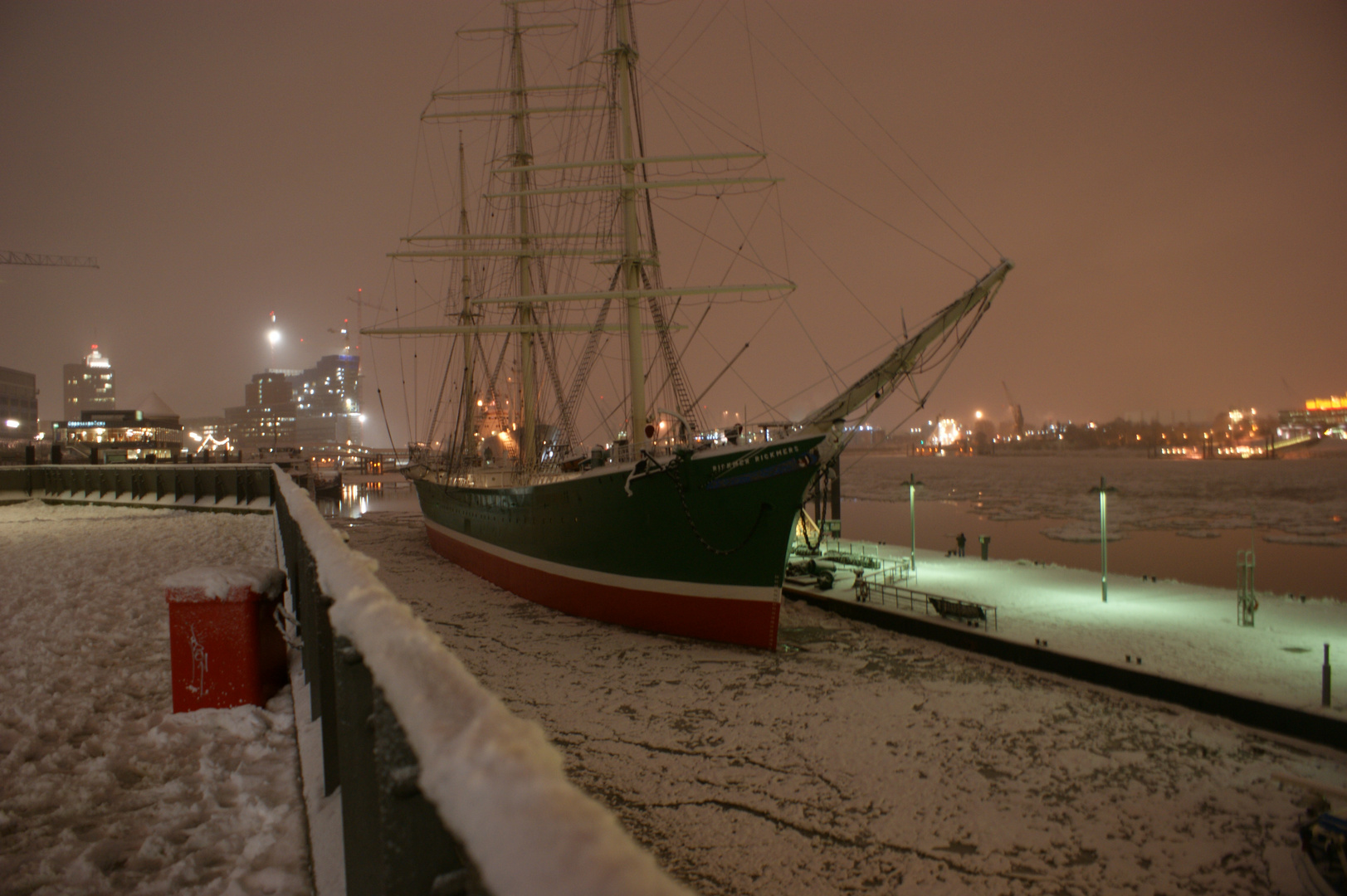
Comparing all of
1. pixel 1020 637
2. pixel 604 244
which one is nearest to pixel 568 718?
pixel 1020 637

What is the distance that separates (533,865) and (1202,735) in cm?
1231

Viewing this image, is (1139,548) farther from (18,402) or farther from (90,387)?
(90,387)

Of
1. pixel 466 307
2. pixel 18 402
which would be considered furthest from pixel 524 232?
pixel 18 402

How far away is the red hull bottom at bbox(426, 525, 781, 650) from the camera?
13.9 meters

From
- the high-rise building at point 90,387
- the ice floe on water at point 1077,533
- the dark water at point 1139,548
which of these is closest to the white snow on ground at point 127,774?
the dark water at point 1139,548

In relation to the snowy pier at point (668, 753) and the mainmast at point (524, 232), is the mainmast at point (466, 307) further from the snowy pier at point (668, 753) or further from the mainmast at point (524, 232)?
the snowy pier at point (668, 753)

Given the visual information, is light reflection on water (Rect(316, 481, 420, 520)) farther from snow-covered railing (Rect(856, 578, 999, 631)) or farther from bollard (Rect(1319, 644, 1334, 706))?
bollard (Rect(1319, 644, 1334, 706))

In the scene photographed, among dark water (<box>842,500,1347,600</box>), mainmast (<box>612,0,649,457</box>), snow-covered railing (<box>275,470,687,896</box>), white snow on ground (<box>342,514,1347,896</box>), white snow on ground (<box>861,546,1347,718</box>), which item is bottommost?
dark water (<box>842,500,1347,600</box>)

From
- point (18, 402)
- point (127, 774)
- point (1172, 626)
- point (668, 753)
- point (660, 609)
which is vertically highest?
point (18, 402)

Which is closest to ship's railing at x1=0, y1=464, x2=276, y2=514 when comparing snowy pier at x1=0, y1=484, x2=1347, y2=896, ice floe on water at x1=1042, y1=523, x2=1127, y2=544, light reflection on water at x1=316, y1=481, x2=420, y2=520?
snowy pier at x1=0, y1=484, x2=1347, y2=896

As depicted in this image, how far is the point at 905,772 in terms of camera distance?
8727 mm

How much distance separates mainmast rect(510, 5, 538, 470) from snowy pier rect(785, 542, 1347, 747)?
1409cm

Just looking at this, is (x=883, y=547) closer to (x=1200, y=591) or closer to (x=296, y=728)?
(x=1200, y=591)

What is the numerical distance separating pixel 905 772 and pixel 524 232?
2512 cm
